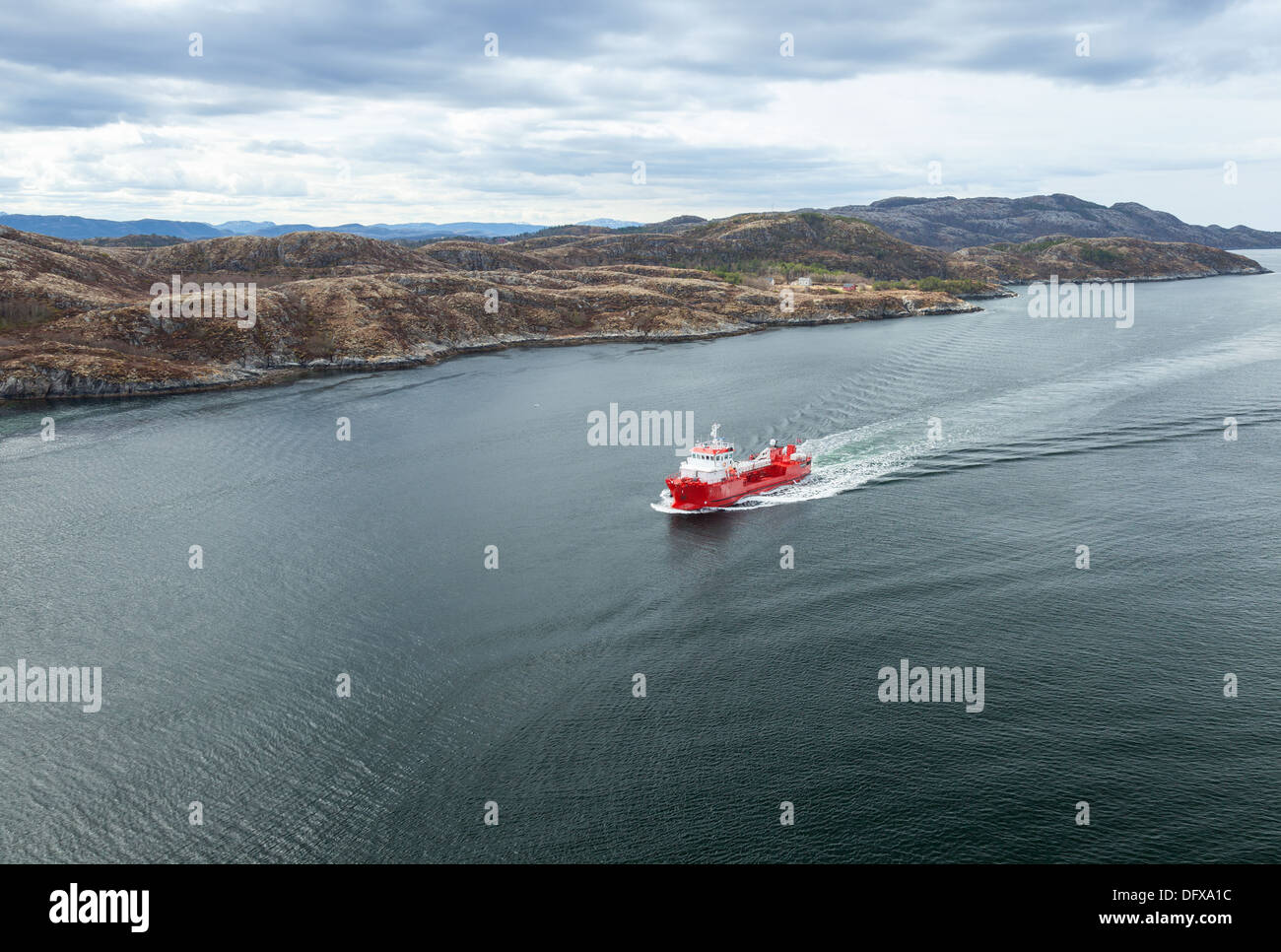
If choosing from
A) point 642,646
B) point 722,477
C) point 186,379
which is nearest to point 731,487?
point 722,477

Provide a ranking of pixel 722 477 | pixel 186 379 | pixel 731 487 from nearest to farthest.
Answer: pixel 722 477 < pixel 731 487 < pixel 186 379

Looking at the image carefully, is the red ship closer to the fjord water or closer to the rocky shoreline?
the fjord water

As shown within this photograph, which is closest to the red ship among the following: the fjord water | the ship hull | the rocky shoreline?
the ship hull

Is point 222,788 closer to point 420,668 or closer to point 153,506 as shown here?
point 420,668

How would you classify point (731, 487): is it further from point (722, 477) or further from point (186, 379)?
point (186, 379)

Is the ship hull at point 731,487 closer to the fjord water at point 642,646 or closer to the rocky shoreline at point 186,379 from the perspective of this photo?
the fjord water at point 642,646

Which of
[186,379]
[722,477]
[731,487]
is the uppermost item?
[186,379]

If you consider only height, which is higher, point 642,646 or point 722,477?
point 722,477
